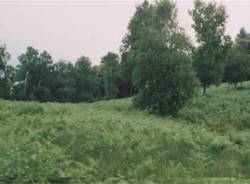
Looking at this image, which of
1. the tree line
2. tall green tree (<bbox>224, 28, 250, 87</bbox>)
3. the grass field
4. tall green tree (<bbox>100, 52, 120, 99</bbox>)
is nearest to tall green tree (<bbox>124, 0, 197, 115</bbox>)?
the tree line

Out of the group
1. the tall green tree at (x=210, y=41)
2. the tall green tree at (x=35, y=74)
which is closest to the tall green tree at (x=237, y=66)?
the tall green tree at (x=210, y=41)

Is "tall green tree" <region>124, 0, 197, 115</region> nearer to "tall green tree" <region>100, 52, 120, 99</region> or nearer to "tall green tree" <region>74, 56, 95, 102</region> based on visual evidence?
"tall green tree" <region>100, 52, 120, 99</region>

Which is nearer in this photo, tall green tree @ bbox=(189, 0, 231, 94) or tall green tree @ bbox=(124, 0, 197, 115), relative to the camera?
Answer: tall green tree @ bbox=(124, 0, 197, 115)

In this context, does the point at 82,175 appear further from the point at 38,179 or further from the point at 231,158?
the point at 231,158

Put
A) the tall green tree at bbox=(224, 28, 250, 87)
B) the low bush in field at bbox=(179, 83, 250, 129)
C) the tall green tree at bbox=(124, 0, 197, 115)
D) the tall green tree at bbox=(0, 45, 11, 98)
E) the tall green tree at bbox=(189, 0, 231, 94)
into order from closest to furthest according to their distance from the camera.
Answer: the low bush in field at bbox=(179, 83, 250, 129)
the tall green tree at bbox=(124, 0, 197, 115)
the tall green tree at bbox=(189, 0, 231, 94)
the tall green tree at bbox=(224, 28, 250, 87)
the tall green tree at bbox=(0, 45, 11, 98)

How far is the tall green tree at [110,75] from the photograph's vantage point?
55344 mm

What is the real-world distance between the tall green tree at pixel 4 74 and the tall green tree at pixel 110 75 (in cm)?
1393

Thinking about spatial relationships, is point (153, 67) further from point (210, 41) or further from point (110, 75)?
point (110, 75)

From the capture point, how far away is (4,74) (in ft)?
172

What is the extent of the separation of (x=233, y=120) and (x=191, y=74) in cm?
382

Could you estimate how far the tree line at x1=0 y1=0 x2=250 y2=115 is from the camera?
77.8ft

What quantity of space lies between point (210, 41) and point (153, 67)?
10.5m

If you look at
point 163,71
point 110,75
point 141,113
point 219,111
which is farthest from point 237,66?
point 110,75

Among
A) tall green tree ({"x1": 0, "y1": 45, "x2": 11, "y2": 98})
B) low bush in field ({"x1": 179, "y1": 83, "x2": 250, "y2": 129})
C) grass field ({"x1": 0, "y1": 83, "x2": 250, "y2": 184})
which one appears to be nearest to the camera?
grass field ({"x1": 0, "y1": 83, "x2": 250, "y2": 184})
